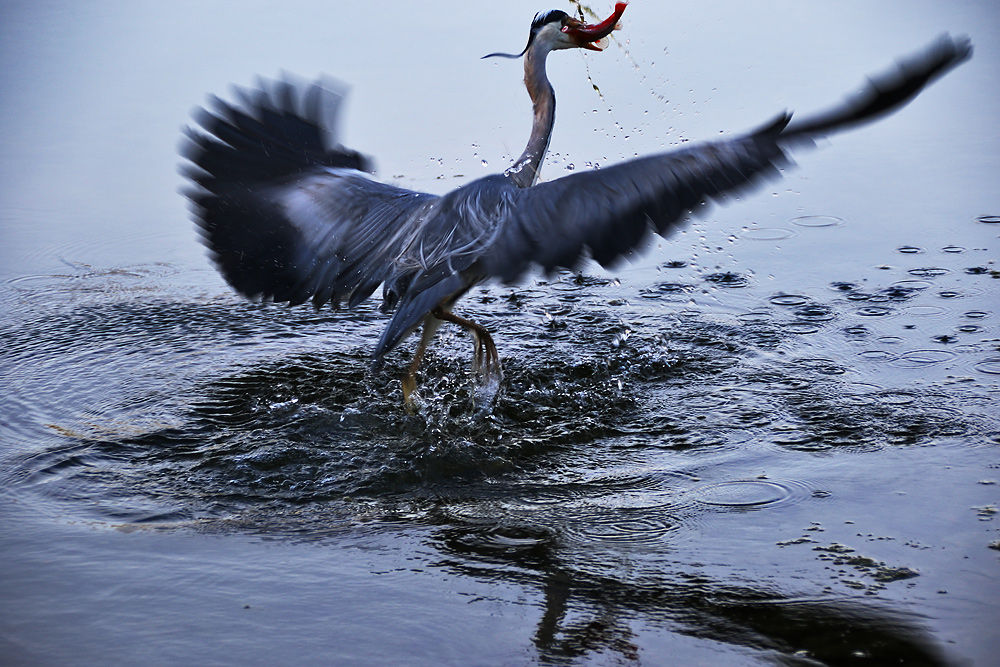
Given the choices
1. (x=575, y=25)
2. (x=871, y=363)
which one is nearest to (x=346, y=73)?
(x=575, y=25)

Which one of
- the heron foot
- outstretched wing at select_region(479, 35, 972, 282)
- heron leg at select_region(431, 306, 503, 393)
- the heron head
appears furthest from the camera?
the heron head

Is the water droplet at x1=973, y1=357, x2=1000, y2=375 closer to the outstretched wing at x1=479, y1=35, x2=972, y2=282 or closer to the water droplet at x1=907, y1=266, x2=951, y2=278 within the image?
the water droplet at x1=907, y1=266, x2=951, y2=278

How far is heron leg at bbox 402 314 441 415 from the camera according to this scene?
4.66 meters

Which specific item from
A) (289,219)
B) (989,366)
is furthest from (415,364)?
(989,366)

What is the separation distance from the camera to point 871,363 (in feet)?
15.1

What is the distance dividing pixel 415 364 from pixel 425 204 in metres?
0.76

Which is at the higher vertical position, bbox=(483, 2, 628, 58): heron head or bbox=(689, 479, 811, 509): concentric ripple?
bbox=(483, 2, 628, 58): heron head

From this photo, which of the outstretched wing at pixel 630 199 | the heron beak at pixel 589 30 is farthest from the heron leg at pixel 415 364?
the heron beak at pixel 589 30

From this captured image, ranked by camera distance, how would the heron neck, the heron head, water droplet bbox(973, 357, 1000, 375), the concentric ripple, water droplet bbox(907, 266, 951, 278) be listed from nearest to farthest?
1. the concentric ripple
2. water droplet bbox(973, 357, 1000, 375)
3. the heron neck
4. water droplet bbox(907, 266, 951, 278)
5. the heron head

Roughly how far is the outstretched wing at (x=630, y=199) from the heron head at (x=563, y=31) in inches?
74.6

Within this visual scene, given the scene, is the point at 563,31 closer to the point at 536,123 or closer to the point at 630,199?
the point at 536,123

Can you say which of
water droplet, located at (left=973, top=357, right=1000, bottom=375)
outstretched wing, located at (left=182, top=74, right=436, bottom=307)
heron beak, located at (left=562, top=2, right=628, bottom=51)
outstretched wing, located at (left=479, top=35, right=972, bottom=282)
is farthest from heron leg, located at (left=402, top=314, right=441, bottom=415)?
water droplet, located at (left=973, top=357, right=1000, bottom=375)

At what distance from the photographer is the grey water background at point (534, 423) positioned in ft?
9.33

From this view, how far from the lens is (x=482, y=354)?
483 centimetres
